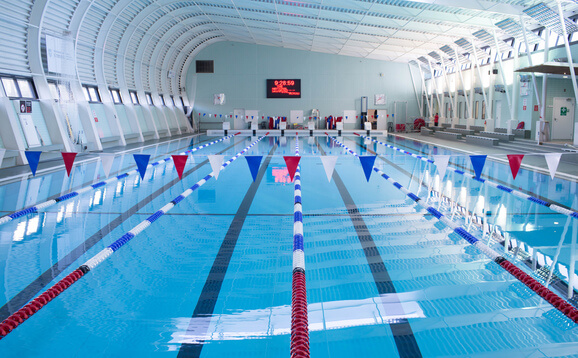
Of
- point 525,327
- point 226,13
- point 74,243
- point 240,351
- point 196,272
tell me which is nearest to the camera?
point 240,351

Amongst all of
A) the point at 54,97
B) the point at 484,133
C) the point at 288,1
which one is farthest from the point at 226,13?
the point at 484,133

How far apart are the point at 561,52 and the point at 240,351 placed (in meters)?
17.0

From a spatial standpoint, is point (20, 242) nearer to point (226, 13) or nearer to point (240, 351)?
point (240, 351)

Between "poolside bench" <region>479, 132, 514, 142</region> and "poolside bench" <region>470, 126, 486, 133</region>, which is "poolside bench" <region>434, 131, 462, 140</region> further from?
"poolside bench" <region>479, 132, 514, 142</region>

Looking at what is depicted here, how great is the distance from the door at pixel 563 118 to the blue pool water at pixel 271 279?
11088mm

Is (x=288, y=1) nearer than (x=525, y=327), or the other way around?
(x=525, y=327)

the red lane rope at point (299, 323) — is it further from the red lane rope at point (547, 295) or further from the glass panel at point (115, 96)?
the glass panel at point (115, 96)

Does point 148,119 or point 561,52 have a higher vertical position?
point 561,52

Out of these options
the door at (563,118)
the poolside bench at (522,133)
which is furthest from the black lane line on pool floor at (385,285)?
the door at (563,118)

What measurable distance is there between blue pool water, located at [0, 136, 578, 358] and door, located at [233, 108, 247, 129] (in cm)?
2295

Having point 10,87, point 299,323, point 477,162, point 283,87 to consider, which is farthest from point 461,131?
point 299,323

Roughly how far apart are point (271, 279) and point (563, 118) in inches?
683

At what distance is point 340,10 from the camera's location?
17.3 m

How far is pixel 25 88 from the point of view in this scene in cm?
1367
